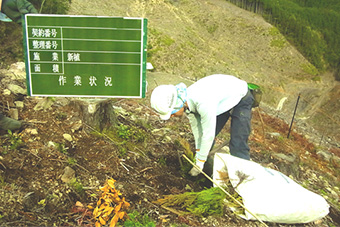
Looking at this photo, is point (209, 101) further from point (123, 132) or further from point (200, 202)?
point (123, 132)

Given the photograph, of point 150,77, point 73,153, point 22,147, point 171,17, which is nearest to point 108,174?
point 73,153

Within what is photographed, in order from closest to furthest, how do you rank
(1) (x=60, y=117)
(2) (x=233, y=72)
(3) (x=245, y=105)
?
(3) (x=245, y=105)
(1) (x=60, y=117)
(2) (x=233, y=72)

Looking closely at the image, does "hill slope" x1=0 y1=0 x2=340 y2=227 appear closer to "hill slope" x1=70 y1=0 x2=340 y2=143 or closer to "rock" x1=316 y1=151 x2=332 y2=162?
"rock" x1=316 y1=151 x2=332 y2=162

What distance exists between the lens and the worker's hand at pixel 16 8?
3980 millimetres

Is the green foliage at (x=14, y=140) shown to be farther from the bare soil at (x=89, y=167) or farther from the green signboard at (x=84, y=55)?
the green signboard at (x=84, y=55)

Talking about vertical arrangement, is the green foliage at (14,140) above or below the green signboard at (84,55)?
Answer: below

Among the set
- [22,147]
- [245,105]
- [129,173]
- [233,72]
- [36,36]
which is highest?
[36,36]

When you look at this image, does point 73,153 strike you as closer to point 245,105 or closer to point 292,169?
point 245,105

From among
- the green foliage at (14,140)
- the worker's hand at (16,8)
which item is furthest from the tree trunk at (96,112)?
the worker's hand at (16,8)

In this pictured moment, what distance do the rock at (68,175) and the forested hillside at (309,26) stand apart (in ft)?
68.3

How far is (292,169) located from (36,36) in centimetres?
385

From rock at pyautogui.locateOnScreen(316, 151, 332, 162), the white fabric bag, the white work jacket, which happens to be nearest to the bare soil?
the white fabric bag

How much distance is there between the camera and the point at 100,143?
3633 millimetres

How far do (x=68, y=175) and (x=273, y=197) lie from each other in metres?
1.92
